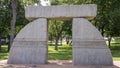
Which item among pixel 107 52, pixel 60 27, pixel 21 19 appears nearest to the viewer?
pixel 107 52

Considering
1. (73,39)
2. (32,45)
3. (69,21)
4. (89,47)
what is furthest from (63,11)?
(69,21)

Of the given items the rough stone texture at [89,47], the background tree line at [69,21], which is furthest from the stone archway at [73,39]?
the background tree line at [69,21]

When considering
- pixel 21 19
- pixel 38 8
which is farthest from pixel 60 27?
pixel 38 8

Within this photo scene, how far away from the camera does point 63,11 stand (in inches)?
720

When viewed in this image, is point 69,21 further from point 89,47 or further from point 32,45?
point 89,47

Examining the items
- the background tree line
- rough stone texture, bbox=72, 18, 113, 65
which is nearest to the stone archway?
rough stone texture, bbox=72, 18, 113, 65

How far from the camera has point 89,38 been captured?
18.0m

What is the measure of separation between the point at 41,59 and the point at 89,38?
130 inches

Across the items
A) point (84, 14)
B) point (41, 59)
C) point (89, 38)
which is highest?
point (84, 14)

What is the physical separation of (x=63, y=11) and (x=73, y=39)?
1.88 metres

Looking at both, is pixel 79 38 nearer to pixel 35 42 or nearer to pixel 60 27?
pixel 35 42

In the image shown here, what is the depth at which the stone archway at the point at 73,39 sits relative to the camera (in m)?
17.9

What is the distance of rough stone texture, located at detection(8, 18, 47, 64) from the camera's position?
1836 cm

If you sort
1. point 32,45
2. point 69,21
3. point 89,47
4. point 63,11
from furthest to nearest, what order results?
point 69,21 < point 32,45 < point 63,11 < point 89,47
